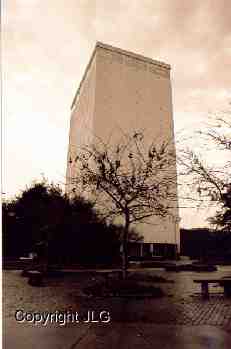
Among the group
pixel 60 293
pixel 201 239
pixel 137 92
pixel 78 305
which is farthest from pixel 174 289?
pixel 137 92

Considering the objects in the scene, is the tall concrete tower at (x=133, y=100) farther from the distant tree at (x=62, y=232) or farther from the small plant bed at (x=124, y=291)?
the small plant bed at (x=124, y=291)

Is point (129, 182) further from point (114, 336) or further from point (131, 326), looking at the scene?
point (114, 336)

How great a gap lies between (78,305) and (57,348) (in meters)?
5.04

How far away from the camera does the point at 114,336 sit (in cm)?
714

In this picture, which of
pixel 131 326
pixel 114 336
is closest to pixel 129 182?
pixel 131 326

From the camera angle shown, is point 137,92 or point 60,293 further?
point 137,92

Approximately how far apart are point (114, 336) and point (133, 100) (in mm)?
69862

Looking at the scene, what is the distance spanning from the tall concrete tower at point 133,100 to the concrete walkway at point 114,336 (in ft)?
203

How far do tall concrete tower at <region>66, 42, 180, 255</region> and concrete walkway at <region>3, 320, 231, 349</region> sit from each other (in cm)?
6195

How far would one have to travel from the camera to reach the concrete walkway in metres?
6.43

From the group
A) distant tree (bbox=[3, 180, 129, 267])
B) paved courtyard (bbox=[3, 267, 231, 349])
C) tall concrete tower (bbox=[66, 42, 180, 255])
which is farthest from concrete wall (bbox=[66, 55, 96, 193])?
paved courtyard (bbox=[3, 267, 231, 349])

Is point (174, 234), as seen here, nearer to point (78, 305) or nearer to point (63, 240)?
point (63, 240)

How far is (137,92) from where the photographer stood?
75.1 m

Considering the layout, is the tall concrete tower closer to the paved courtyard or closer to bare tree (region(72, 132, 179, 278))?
bare tree (region(72, 132, 179, 278))
